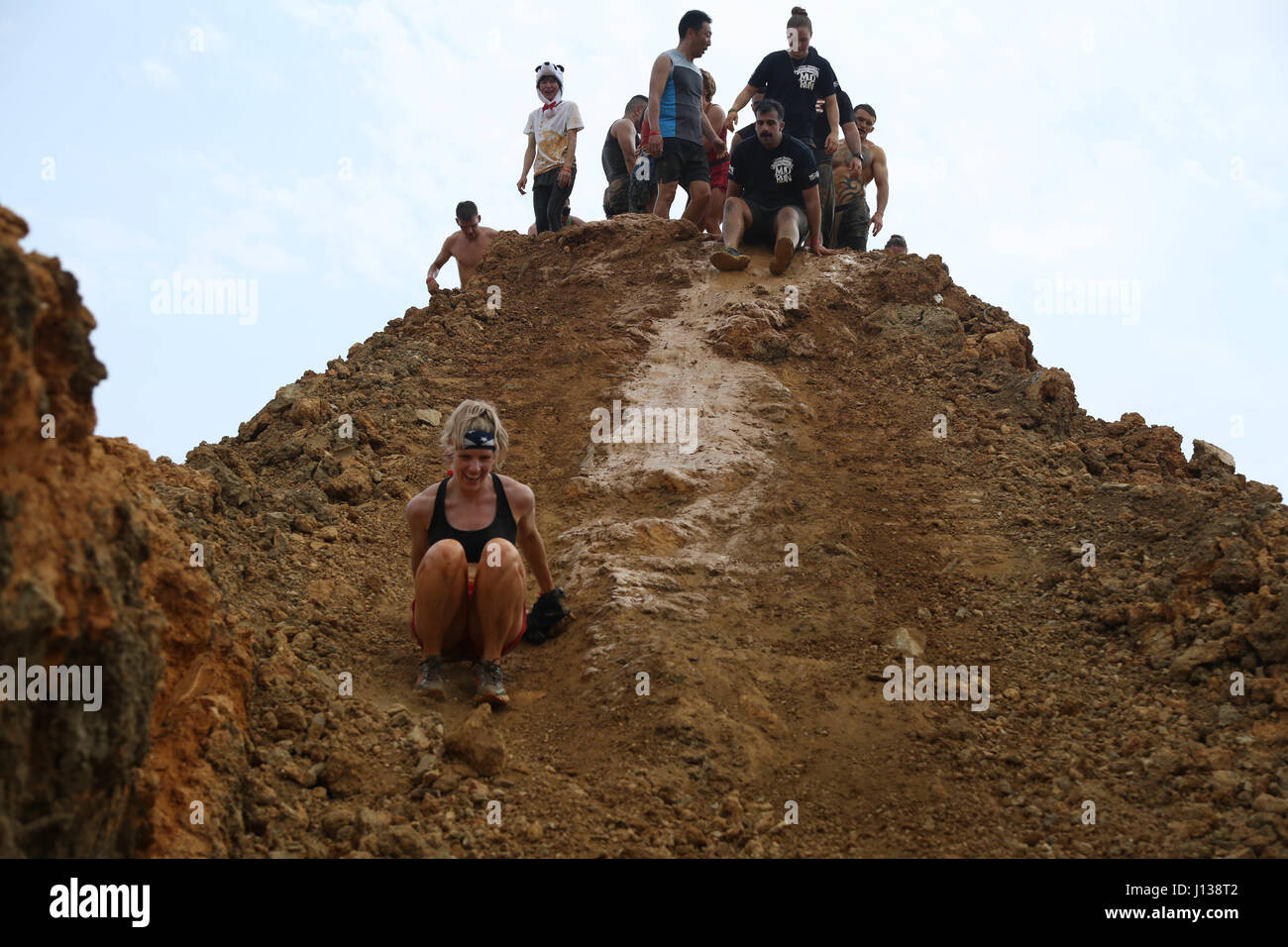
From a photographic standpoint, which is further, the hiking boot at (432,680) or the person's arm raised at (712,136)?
the person's arm raised at (712,136)

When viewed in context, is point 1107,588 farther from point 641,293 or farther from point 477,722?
point 641,293

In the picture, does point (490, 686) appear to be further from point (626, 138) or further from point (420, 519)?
point (626, 138)

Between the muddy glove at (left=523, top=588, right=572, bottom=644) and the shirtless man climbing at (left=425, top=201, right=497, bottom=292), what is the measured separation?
5.44m

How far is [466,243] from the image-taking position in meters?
9.79

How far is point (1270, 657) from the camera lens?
14.5ft

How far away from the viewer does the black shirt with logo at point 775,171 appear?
8352 mm

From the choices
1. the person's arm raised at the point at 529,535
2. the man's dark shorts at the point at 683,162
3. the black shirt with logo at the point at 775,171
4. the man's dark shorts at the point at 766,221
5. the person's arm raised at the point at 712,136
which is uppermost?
the person's arm raised at the point at 712,136

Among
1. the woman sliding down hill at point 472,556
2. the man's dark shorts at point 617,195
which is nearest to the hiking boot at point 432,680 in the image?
the woman sliding down hill at point 472,556

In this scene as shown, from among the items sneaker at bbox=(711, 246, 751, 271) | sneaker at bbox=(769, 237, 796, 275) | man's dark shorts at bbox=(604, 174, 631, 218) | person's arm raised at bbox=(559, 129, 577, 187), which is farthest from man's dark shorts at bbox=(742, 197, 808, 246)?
man's dark shorts at bbox=(604, 174, 631, 218)

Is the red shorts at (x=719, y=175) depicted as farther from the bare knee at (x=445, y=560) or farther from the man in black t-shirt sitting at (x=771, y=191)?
the bare knee at (x=445, y=560)

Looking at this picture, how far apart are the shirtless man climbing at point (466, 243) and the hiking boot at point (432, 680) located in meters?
5.88

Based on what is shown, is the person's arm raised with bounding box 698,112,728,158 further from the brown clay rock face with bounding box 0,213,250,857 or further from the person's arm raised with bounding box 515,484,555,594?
the brown clay rock face with bounding box 0,213,250,857

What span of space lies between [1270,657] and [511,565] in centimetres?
320

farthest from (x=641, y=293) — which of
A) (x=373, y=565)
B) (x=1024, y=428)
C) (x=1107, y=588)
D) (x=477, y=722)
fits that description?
(x=477, y=722)
